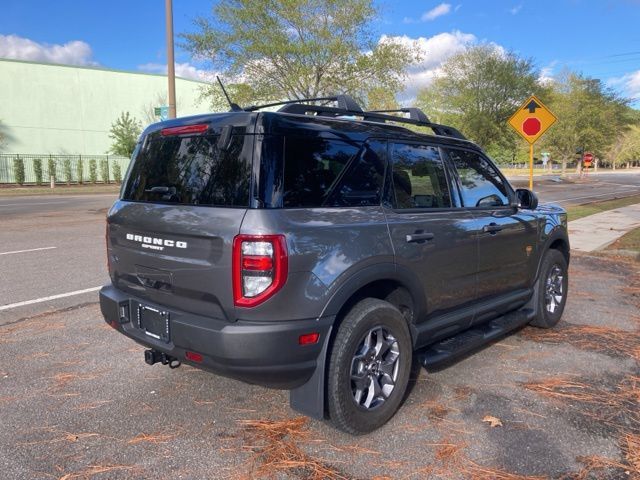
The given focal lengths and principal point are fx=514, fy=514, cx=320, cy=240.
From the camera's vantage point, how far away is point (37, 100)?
124 feet

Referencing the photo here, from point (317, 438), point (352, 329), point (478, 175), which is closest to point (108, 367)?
point (317, 438)

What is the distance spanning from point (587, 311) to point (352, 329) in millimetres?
4206

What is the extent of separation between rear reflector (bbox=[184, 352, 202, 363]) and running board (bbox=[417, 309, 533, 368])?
1.52 meters

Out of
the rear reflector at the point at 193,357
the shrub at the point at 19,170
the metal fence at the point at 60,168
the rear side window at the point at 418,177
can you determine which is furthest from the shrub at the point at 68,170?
the rear reflector at the point at 193,357

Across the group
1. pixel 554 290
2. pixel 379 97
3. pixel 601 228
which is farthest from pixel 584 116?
pixel 554 290

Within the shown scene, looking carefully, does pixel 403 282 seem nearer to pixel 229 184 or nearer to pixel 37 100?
pixel 229 184

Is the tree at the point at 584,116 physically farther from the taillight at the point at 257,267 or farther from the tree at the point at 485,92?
the taillight at the point at 257,267

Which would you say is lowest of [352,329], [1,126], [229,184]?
[352,329]

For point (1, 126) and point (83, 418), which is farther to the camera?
point (1, 126)

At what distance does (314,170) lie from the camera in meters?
2.96

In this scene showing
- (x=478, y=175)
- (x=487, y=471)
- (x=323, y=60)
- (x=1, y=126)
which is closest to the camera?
(x=487, y=471)

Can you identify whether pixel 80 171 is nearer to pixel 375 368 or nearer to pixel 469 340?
pixel 469 340

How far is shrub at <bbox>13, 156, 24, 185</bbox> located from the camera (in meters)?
32.6

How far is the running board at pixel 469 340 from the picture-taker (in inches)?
140
